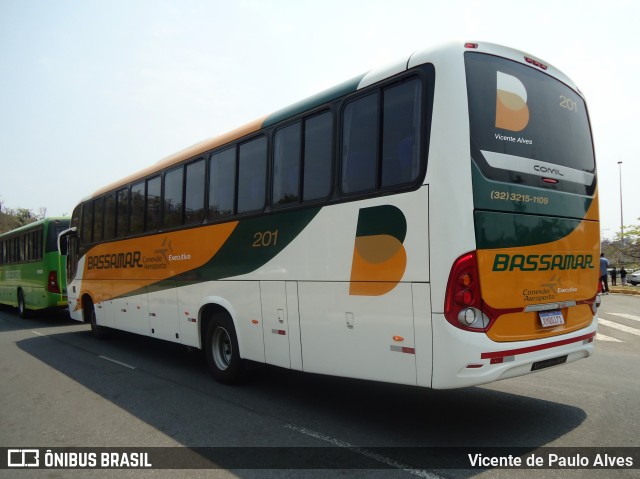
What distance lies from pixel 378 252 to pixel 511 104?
1886 mm

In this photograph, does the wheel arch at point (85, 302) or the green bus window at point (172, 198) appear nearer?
the green bus window at point (172, 198)

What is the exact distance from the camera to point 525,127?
485 centimetres

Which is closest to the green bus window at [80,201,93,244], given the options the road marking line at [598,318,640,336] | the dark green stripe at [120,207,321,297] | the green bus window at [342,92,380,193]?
the dark green stripe at [120,207,321,297]

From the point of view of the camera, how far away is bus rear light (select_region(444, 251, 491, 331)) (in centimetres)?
421

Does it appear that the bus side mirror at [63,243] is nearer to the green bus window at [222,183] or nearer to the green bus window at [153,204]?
the green bus window at [153,204]

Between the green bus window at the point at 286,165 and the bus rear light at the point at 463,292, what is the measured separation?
7.69 feet

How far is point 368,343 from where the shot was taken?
4.87 m

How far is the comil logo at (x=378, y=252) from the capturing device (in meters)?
4.63

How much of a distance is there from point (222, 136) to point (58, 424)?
4.33 metres

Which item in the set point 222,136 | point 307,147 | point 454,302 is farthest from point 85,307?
point 454,302

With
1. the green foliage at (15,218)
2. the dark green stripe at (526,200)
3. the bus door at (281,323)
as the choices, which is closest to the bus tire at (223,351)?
the bus door at (281,323)

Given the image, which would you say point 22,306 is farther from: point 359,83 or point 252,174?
point 359,83

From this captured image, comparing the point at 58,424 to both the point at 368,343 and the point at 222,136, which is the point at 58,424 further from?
the point at 222,136

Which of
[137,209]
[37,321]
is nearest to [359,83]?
[137,209]
